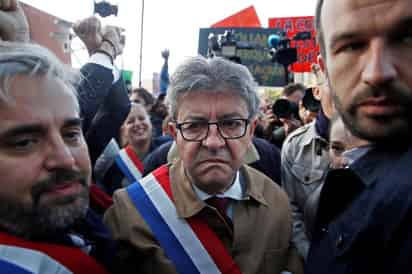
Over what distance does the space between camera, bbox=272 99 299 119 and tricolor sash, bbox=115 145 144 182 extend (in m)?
1.18

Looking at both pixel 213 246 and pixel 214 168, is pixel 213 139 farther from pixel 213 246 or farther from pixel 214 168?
pixel 213 246

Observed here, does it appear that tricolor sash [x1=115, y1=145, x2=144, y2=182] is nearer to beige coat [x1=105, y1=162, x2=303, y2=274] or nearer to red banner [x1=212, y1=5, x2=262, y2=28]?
beige coat [x1=105, y1=162, x2=303, y2=274]

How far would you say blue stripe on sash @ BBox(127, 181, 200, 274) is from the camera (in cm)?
158

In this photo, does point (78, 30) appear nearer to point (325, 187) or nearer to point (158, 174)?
point (158, 174)

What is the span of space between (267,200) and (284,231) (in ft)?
0.48

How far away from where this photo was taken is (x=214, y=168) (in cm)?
163

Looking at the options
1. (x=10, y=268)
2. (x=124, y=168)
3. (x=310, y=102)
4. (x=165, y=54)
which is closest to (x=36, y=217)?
(x=10, y=268)

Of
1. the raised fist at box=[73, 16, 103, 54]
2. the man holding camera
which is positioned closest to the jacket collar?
the man holding camera

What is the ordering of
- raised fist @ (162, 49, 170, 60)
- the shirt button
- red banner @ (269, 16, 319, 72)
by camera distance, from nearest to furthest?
the shirt button, raised fist @ (162, 49, 170, 60), red banner @ (269, 16, 319, 72)

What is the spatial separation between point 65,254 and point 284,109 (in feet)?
8.10

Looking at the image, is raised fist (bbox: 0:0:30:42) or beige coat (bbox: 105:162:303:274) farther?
beige coat (bbox: 105:162:303:274)

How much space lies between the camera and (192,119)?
1.67 meters

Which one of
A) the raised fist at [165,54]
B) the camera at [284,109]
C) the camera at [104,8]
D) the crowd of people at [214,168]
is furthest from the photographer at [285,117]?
the raised fist at [165,54]

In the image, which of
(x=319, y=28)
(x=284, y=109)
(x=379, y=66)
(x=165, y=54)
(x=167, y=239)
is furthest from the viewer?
(x=165, y=54)
